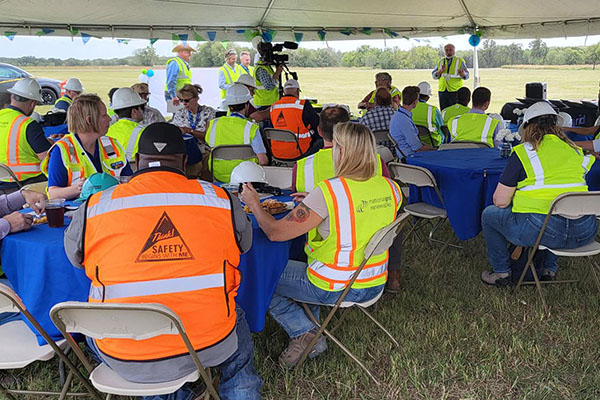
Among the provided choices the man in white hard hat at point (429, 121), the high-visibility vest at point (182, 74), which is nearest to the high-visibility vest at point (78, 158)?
the man in white hard hat at point (429, 121)

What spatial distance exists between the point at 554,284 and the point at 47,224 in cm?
312

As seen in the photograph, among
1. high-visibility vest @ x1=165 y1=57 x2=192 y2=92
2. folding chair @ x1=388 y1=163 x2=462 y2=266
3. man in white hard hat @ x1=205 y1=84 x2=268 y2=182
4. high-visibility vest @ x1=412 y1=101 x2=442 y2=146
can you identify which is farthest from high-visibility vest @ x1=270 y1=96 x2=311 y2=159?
high-visibility vest @ x1=165 y1=57 x2=192 y2=92

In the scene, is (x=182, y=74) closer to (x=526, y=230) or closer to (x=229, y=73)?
(x=229, y=73)

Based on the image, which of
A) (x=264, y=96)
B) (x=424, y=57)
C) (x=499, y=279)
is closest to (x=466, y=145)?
Result: (x=499, y=279)

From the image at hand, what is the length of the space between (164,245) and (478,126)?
4043 millimetres

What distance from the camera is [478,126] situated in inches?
197

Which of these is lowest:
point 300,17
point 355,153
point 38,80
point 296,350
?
point 296,350

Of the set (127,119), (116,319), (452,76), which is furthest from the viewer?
(452,76)

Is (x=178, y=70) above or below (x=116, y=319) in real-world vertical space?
above

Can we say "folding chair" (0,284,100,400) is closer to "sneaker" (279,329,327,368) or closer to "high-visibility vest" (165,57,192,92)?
"sneaker" (279,329,327,368)

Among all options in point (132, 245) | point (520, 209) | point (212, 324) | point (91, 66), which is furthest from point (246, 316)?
point (91, 66)

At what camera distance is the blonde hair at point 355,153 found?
2332 millimetres

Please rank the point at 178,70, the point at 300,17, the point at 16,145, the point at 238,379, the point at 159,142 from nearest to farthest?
the point at 159,142
the point at 238,379
the point at 16,145
the point at 300,17
the point at 178,70

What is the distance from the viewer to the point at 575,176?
10.2 ft
